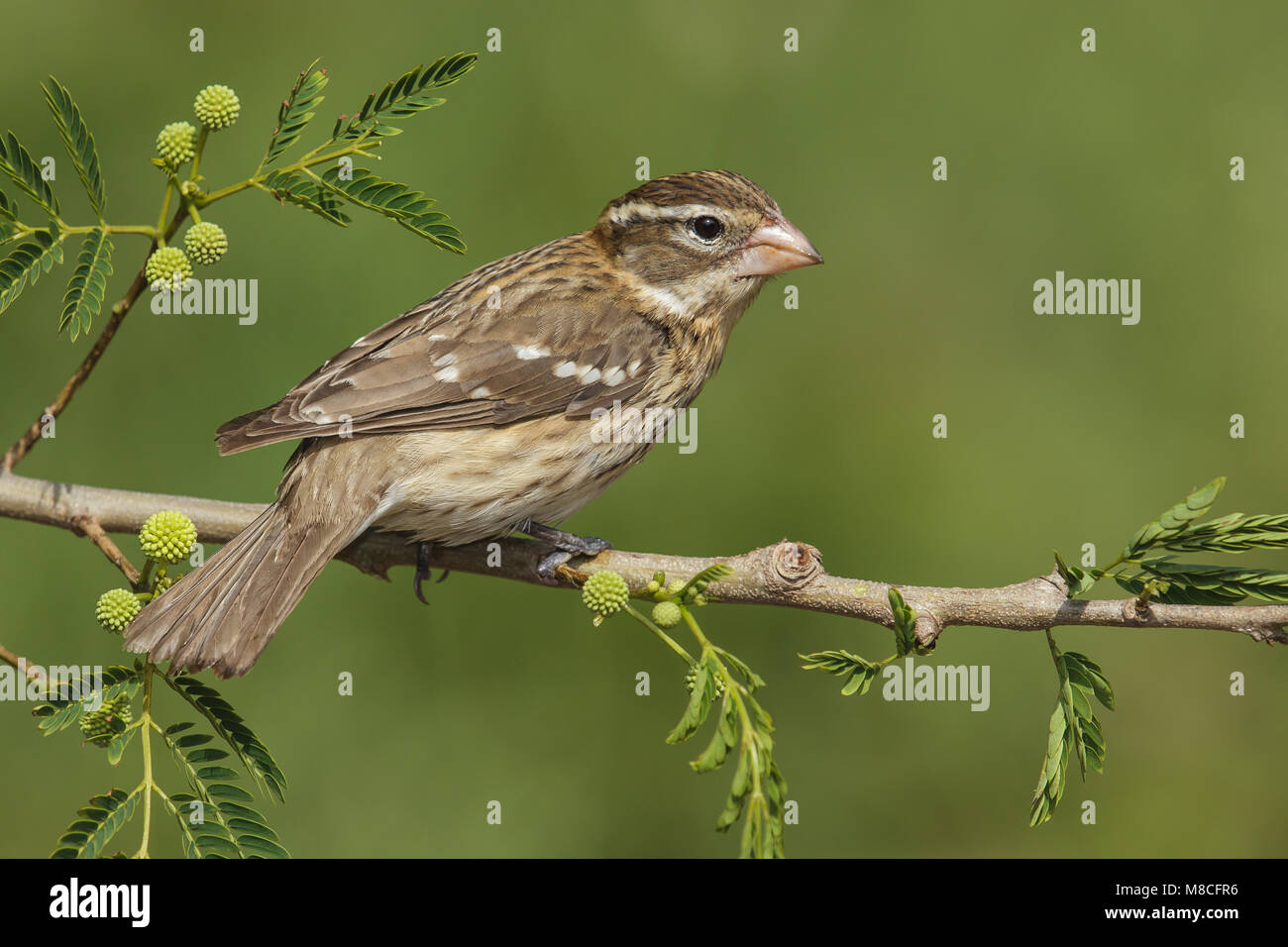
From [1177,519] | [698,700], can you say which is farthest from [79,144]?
[1177,519]

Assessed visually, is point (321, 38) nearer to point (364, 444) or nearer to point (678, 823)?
point (364, 444)

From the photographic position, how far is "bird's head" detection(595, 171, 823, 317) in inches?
187

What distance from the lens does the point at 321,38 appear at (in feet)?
22.2

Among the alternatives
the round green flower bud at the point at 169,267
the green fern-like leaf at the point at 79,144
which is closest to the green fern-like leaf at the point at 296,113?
the round green flower bud at the point at 169,267

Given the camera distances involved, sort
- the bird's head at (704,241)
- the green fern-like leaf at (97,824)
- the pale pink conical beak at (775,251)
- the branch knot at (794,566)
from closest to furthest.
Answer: the green fern-like leaf at (97,824)
the branch knot at (794,566)
the pale pink conical beak at (775,251)
the bird's head at (704,241)

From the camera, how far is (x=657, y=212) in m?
4.91

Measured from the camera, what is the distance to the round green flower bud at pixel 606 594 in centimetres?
315

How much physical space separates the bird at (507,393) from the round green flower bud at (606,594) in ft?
2.46

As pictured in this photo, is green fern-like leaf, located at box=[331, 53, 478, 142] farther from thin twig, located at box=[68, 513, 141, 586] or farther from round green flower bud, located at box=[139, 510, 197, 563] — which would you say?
thin twig, located at box=[68, 513, 141, 586]

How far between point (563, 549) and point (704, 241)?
1.40 meters

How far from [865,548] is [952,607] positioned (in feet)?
10.3

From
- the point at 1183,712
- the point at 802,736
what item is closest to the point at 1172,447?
the point at 1183,712

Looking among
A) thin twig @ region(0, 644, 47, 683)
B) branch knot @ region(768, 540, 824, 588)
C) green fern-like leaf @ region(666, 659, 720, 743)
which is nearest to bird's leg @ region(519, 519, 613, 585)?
branch knot @ region(768, 540, 824, 588)

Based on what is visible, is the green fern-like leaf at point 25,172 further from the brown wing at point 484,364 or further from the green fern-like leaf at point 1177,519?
the green fern-like leaf at point 1177,519
